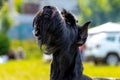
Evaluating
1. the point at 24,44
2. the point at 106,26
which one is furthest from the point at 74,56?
the point at 24,44

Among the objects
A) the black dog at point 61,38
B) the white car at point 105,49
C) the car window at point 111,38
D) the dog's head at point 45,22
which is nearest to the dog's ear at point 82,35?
the black dog at point 61,38

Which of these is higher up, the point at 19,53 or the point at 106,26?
the point at 106,26

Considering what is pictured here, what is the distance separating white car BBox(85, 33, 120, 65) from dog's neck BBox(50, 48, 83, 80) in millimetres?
19146

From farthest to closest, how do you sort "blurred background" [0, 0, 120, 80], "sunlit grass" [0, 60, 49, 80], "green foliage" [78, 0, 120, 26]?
"sunlit grass" [0, 60, 49, 80] → "blurred background" [0, 0, 120, 80] → "green foliage" [78, 0, 120, 26]

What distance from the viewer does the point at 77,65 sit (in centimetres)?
238

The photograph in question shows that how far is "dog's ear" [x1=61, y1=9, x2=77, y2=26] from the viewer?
7.72 ft

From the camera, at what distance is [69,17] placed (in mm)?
2385

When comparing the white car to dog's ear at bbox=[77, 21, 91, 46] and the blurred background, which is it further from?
dog's ear at bbox=[77, 21, 91, 46]

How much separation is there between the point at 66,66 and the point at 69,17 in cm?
20

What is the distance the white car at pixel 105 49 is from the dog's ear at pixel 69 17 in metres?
19.1

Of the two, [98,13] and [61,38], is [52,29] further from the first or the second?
[98,13]

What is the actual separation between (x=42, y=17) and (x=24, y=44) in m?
39.9

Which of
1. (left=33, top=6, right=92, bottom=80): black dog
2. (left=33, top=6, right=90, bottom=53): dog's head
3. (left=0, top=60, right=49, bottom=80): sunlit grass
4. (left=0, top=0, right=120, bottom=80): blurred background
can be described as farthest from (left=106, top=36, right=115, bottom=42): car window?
(left=33, top=6, right=90, bottom=53): dog's head

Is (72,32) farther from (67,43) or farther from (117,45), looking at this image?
(117,45)
